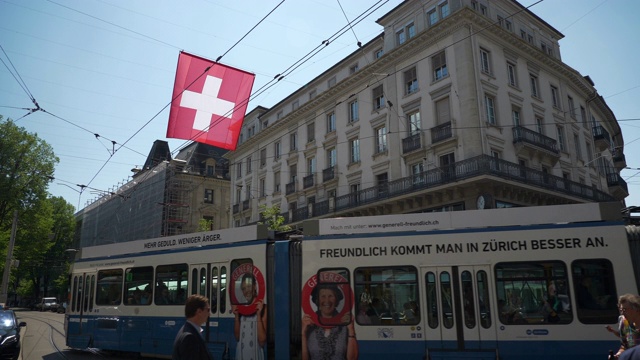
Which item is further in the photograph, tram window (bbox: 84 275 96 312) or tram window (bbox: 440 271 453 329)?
tram window (bbox: 84 275 96 312)

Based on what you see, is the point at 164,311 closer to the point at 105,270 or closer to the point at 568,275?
the point at 105,270

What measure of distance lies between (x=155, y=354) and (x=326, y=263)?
570 cm

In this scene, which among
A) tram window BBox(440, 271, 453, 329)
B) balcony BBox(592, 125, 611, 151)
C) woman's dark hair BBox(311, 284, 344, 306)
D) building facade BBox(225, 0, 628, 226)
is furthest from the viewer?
balcony BBox(592, 125, 611, 151)

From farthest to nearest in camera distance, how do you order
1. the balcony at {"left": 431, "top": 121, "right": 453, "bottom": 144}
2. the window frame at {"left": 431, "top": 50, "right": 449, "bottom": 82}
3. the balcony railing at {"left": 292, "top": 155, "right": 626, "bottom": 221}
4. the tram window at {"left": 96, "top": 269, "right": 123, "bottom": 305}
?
the window frame at {"left": 431, "top": 50, "right": 449, "bottom": 82}
the balcony at {"left": 431, "top": 121, "right": 453, "bottom": 144}
the balcony railing at {"left": 292, "top": 155, "right": 626, "bottom": 221}
the tram window at {"left": 96, "top": 269, "right": 123, "bottom": 305}

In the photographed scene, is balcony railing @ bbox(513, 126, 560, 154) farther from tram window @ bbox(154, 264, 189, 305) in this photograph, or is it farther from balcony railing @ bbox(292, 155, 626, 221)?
tram window @ bbox(154, 264, 189, 305)

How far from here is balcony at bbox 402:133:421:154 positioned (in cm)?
2586

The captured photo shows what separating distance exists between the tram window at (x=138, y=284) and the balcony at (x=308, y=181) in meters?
21.6

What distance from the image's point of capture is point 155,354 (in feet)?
39.0

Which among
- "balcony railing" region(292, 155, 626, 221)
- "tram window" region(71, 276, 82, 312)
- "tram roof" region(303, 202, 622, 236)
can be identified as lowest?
"tram window" region(71, 276, 82, 312)

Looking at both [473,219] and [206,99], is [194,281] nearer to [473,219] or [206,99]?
[206,99]

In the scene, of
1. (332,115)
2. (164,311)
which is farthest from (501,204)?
(164,311)

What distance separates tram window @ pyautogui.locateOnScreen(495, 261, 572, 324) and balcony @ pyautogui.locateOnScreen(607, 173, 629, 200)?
107ft

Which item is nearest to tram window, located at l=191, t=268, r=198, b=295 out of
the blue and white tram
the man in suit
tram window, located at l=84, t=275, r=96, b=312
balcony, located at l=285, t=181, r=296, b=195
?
the blue and white tram

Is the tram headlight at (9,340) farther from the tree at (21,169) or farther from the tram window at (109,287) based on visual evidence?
the tree at (21,169)
